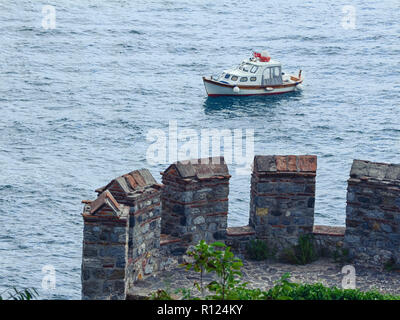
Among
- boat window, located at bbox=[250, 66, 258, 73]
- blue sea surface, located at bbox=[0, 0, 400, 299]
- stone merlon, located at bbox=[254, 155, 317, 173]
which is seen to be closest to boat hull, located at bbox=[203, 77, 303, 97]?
blue sea surface, located at bbox=[0, 0, 400, 299]

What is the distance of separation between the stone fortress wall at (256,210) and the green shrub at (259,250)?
11 centimetres

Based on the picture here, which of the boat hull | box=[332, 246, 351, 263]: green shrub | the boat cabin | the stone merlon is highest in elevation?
the boat cabin

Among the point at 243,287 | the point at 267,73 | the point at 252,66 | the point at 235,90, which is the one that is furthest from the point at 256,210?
the point at 267,73

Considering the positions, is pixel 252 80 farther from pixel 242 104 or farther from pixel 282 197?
pixel 282 197

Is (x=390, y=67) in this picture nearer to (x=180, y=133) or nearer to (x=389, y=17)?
(x=389, y=17)

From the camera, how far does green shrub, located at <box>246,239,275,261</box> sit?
19375 millimetres

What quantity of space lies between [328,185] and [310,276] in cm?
4025

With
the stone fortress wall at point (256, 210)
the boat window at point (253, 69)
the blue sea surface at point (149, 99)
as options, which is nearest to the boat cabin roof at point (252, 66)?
the boat window at point (253, 69)

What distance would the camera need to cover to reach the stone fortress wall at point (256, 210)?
1784 cm

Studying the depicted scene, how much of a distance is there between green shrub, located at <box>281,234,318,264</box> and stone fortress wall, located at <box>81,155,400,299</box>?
12 centimetres

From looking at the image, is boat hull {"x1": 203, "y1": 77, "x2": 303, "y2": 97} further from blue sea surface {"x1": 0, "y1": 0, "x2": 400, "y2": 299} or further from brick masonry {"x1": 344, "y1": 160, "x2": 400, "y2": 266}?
brick masonry {"x1": 344, "y1": 160, "x2": 400, "y2": 266}

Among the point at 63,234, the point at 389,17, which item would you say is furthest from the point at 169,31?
the point at 63,234

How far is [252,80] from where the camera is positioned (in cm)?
8238

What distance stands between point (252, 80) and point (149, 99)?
10.1 meters
